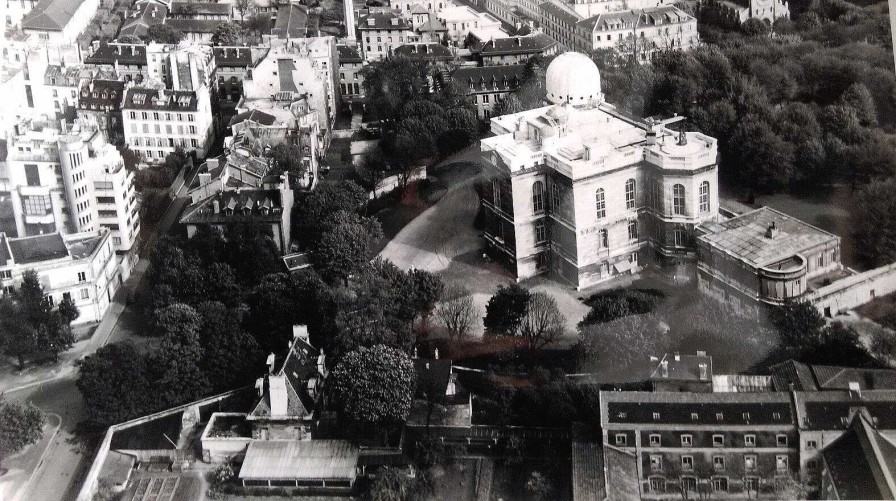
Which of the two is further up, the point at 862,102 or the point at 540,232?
the point at 862,102

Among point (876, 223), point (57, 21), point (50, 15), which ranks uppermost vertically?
point (50, 15)

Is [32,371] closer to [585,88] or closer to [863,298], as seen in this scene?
[585,88]

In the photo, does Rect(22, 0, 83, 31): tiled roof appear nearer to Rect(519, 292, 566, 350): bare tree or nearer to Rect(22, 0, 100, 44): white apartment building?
Rect(22, 0, 100, 44): white apartment building

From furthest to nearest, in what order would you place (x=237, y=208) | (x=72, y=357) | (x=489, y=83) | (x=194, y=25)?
(x=194, y=25), (x=489, y=83), (x=237, y=208), (x=72, y=357)

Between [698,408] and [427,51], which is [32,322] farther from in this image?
[427,51]

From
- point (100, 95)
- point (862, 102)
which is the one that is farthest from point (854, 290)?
point (100, 95)

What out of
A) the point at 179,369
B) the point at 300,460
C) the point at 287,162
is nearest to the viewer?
the point at 300,460
